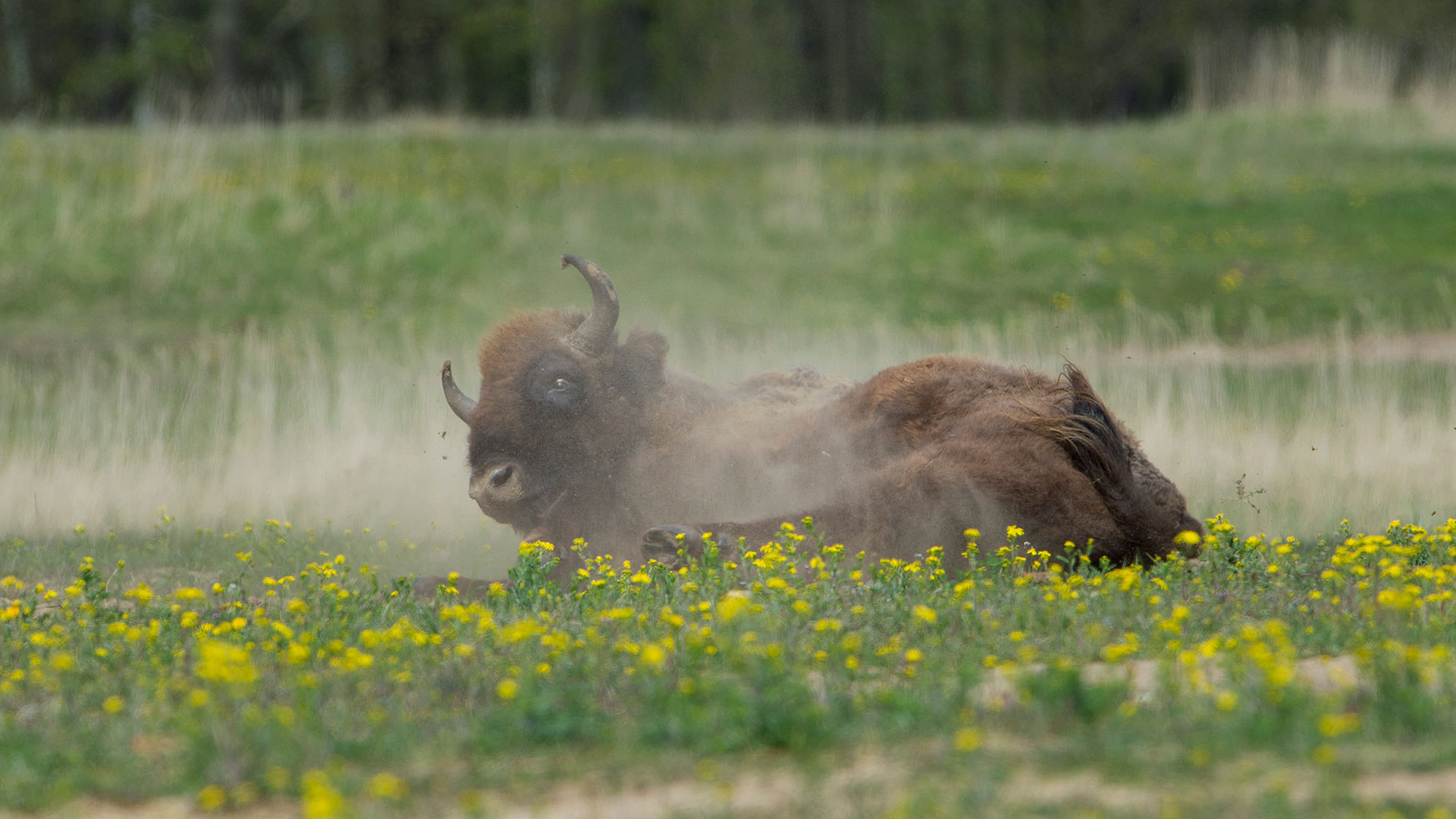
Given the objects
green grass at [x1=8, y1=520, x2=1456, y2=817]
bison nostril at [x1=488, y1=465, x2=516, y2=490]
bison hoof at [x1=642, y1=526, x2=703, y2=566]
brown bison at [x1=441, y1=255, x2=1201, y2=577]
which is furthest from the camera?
bison nostril at [x1=488, y1=465, x2=516, y2=490]

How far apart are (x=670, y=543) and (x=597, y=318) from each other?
4.14ft

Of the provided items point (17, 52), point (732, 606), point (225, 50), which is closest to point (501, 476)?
point (732, 606)

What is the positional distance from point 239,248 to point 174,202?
159 centimetres

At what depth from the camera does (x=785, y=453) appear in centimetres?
686

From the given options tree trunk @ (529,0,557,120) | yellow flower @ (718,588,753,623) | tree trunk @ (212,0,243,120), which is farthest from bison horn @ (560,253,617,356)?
tree trunk @ (529,0,557,120)

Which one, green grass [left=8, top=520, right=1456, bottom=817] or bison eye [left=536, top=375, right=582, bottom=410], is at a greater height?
bison eye [left=536, top=375, right=582, bottom=410]

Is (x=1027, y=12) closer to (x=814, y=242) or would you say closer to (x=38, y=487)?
(x=814, y=242)

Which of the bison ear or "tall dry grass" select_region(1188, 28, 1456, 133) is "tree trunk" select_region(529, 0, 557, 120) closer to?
"tall dry grass" select_region(1188, 28, 1456, 133)

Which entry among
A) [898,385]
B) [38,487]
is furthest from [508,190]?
[898,385]

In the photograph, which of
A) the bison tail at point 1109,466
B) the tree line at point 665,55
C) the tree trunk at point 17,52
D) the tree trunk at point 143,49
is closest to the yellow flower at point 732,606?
the bison tail at point 1109,466

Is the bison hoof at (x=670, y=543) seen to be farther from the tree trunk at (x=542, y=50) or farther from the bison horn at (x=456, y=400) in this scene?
the tree trunk at (x=542, y=50)

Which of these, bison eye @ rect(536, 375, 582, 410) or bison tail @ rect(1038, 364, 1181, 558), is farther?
bison eye @ rect(536, 375, 582, 410)

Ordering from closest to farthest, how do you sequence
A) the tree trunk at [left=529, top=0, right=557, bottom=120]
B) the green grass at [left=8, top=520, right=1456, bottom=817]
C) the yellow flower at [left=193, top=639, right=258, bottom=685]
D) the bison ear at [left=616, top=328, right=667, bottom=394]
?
1. the green grass at [left=8, top=520, right=1456, bottom=817]
2. the yellow flower at [left=193, top=639, right=258, bottom=685]
3. the bison ear at [left=616, top=328, right=667, bottom=394]
4. the tree trunk at [left=529, top=0, right=557, bottom=120]

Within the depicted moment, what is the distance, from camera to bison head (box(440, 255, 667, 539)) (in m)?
7.29
